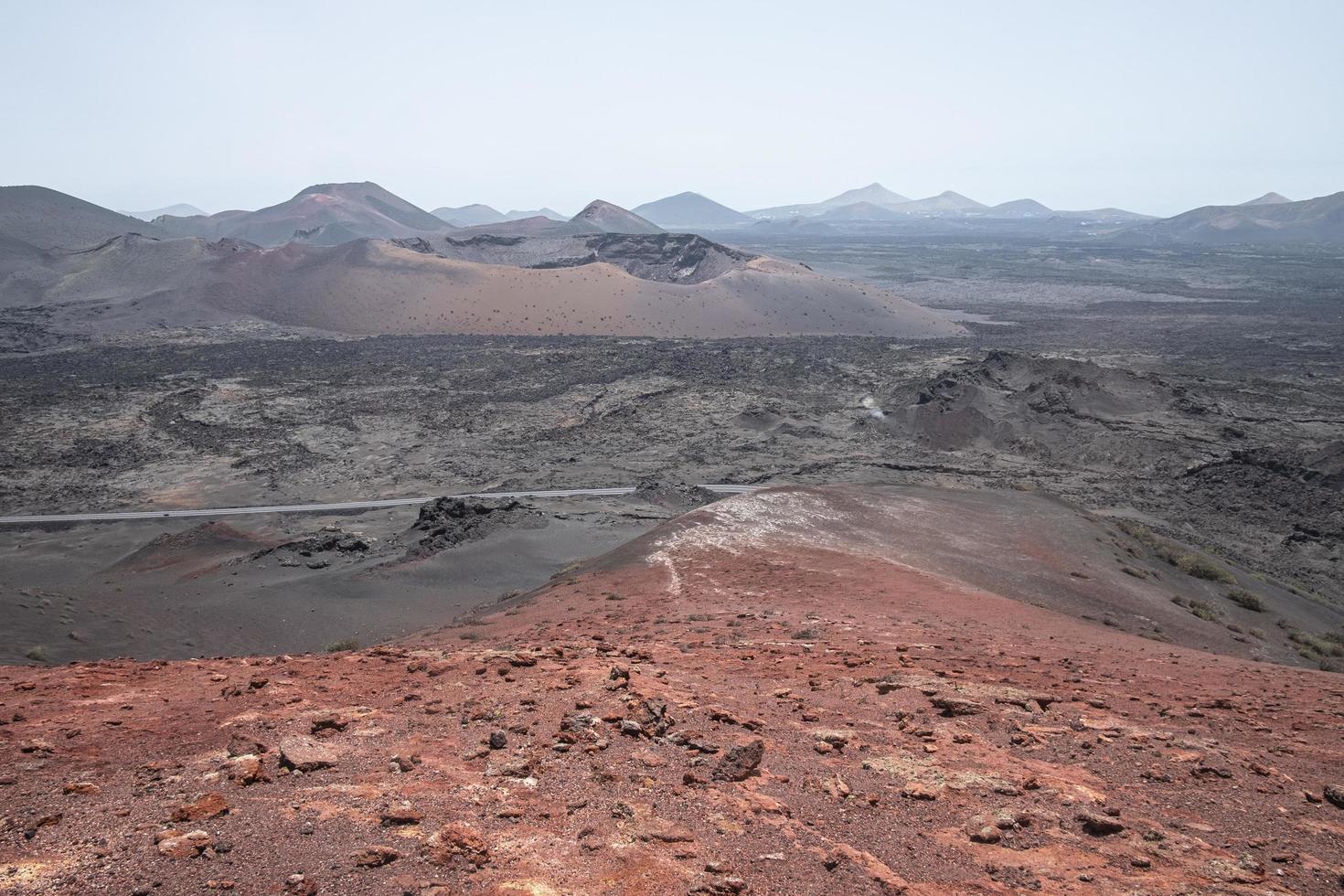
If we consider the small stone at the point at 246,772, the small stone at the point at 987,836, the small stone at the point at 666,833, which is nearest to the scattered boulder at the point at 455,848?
the small stone at the point at 666,833

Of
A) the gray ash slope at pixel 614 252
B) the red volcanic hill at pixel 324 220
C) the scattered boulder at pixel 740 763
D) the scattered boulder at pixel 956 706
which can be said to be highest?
the red volcanic hill at pixel 324 220

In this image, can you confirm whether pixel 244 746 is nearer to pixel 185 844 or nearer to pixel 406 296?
pixel 185 844

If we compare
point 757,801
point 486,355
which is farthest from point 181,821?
point 486,355

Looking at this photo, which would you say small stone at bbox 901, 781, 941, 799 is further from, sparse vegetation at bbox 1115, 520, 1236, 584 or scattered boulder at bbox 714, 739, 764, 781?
sparse vegetation at bbox 1115, 520, 1236, 584

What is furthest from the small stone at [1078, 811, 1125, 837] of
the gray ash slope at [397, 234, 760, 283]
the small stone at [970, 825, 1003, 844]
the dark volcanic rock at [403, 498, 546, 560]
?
the gray ash slope at [397, 234, 760, 283]

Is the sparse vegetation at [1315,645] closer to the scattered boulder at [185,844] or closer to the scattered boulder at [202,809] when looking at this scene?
the scattered boulder at [202,809]

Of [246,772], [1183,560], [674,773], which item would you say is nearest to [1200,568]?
[1183,560]
